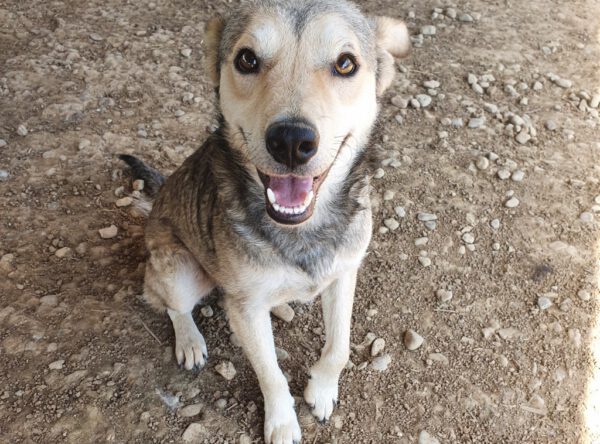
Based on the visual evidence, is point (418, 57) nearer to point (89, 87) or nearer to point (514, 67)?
point (514, 67)

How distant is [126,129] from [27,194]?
3.55 feet

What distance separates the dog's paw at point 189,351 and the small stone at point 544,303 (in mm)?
2408

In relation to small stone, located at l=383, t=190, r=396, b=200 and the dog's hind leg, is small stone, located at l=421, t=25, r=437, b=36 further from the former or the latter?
the dog's hind leg

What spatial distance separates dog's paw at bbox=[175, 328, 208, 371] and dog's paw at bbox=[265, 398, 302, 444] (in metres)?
0.60

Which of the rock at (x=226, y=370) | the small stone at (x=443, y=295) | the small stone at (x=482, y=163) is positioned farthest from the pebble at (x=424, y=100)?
the rock at (x=226, y=370)

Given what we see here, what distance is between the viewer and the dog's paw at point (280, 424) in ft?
11.2

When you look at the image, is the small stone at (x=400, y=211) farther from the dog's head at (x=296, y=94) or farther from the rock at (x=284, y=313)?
the dog's head at (x=296, y=94)

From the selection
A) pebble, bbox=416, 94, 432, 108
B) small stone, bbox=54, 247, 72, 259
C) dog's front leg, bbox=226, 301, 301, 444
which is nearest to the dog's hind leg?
dog's front leg, bbox=226, 301, 301, 444

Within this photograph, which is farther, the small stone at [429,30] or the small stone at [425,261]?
the small stone at [429,30]

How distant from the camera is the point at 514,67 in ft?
19.6

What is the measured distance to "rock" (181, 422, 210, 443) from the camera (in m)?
3.46

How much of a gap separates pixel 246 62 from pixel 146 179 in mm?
2051

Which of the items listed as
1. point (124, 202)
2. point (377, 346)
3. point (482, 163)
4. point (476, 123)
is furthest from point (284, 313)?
point (476, 123)

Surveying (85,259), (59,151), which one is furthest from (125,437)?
(59,151)
